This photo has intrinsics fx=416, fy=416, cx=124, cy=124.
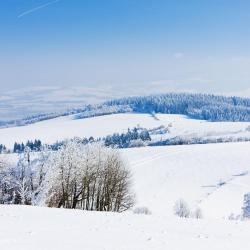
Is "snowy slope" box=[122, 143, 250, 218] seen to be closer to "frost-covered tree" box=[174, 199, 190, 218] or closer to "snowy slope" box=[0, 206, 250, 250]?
"frost-covered tree" box=[174, 199, 190, 218]

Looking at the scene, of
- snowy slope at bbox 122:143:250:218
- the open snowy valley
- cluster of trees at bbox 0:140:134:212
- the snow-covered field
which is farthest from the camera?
snowy slope at bbox 122:143:250:218

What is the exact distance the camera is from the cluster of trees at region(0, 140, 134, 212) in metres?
50.4

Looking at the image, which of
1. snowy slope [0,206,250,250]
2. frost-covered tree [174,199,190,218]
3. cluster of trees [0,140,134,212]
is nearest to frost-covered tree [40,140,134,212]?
cluster of trees [0,140,134,212]

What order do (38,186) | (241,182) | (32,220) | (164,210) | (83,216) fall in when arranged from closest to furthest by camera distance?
(32,220) < (83,216) < (38,186) < (164,210) < (241,182)

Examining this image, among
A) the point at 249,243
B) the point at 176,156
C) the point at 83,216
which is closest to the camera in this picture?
the point at 249,243

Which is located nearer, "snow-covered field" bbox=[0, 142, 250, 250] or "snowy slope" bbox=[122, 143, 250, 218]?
"snow-covered field" bbox=[0, 142, 250, 250]

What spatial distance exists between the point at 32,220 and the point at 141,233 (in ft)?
24.0

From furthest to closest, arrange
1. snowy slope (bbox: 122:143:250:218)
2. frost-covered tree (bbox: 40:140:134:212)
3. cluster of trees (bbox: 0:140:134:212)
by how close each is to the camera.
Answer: snowy slope (bbox: 122:143:250:218) < frost-covered tree (bbox: 40:140:134:212) < cluster of trees (bbox: 0:140:134:212)

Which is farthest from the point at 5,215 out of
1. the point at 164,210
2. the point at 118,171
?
the point at 164,210

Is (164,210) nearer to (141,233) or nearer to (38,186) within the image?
(38,186)

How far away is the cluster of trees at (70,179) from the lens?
50.4m

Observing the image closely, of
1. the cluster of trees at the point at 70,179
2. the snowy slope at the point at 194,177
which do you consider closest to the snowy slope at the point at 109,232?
the cluster of trees at the point at 70,179

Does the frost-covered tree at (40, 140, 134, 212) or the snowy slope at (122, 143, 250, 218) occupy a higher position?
the frost-covered tree at (40, 140, 134, 212)

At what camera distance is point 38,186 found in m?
50.2
